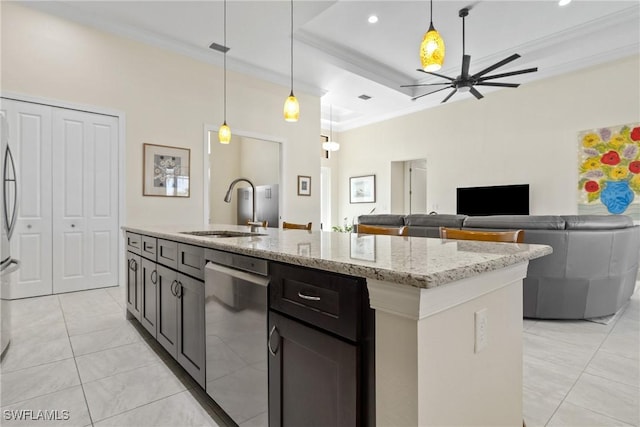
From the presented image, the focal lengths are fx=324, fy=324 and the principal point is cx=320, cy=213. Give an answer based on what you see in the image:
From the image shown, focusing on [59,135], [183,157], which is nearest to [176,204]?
[183,157]

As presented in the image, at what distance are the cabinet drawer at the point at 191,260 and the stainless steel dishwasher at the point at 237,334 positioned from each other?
74 millimetres

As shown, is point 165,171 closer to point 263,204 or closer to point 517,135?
point 263,204

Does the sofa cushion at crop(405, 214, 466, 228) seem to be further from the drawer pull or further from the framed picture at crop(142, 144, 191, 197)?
the framed picture at crop(142, 144, 191, 197)

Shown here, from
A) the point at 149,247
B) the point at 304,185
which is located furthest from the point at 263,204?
the point at 149,247

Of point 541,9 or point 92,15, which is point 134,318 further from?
point 541,9

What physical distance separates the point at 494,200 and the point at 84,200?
245 inches

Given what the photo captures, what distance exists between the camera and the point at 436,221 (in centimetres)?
319

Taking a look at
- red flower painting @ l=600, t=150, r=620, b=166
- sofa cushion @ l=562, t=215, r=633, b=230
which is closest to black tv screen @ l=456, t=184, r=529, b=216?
red flower painting @ l=600, t=150, r=620, b=166

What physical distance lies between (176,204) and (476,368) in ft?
14.4

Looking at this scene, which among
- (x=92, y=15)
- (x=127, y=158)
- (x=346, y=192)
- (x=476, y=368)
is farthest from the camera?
(x=346, y=192)

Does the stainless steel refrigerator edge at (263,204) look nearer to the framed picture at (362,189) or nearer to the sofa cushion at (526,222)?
the framed picture at (362,189)

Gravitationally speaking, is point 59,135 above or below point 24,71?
below

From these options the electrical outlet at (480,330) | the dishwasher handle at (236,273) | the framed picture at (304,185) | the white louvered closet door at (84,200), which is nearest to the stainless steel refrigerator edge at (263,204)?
the framed picture at (304,185)

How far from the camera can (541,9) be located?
3.88 metres
